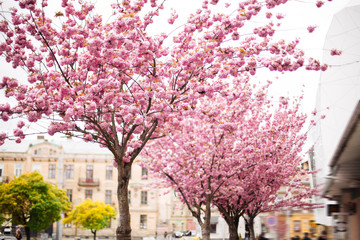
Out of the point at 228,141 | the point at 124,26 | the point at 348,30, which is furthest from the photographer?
the point at 348,30

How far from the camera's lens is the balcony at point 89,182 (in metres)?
44.5

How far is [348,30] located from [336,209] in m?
24.0

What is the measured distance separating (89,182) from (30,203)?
46.8 ft

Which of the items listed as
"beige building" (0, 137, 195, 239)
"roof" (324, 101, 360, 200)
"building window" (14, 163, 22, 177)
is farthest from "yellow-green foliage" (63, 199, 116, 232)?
"roof" (324, 101, 360, 200)

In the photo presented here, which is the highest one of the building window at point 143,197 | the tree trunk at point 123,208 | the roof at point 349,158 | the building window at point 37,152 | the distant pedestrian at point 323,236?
the building window at point 37,152

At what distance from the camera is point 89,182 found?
A: 44.8 m

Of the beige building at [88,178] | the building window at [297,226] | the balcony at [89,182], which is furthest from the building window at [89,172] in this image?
the building window at [297,226]

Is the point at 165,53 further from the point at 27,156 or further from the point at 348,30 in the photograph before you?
the point at 27,156

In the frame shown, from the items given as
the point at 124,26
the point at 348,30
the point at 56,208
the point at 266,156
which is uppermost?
the point at 348,30

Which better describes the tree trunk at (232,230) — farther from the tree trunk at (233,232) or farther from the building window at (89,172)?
the building window at (89,172)

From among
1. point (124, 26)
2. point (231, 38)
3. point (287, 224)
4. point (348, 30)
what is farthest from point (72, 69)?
point (348, 30)

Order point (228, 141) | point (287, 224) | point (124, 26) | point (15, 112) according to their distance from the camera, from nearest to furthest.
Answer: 1. point (124, 26)
2. point (15, 112)
3. point (287, 224)
4. point (228, 141)

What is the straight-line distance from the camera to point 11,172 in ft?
144

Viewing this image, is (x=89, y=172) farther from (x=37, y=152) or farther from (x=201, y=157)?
(x=201, y=157)
